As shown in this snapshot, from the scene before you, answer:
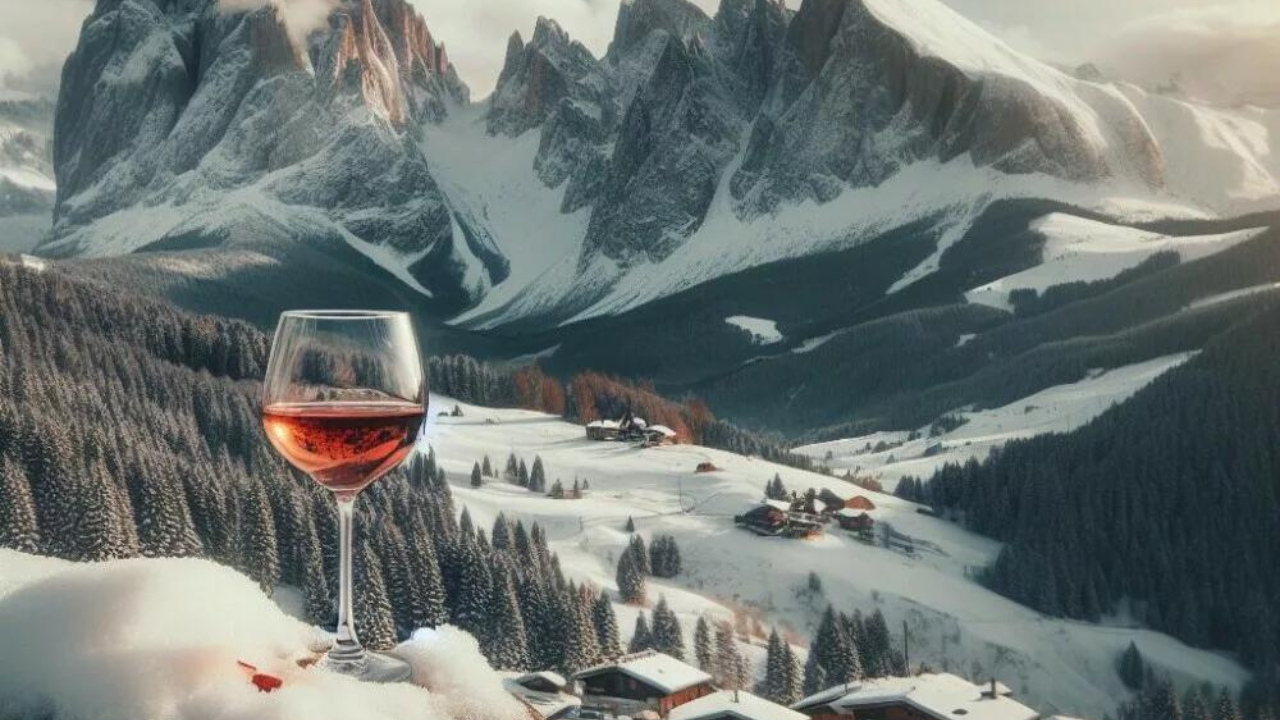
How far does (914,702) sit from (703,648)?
19.9 metres

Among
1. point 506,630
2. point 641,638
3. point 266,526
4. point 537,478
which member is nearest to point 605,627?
point 641,638

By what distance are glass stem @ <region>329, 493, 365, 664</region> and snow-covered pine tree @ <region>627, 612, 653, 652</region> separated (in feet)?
256

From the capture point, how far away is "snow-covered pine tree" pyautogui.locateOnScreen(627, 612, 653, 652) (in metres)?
81.2

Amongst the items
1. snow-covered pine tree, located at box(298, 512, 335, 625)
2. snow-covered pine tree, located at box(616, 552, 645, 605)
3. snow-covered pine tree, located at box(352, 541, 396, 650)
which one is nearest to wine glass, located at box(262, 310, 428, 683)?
snow-covered pine tree, located at box(352, 541, 396, 650)

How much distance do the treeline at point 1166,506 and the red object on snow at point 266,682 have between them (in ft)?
362

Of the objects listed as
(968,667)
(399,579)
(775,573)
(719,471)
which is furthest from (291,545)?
(719,471)

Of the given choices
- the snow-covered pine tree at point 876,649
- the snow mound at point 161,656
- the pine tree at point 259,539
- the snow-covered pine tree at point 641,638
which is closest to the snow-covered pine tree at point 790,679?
the snow-covered pine tree at point 641,638

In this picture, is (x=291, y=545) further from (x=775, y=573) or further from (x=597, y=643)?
(x=775, y=573)

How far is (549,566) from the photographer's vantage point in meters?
89.9

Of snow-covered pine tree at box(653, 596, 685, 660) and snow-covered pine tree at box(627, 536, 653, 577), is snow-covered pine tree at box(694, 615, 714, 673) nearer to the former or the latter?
snow-covered pine tree at box(653, 596, 685, 660)

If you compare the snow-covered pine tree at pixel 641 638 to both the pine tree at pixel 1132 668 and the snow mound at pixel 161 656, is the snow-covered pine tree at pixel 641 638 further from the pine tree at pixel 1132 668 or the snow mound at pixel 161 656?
the snow mound at pixel 161 656

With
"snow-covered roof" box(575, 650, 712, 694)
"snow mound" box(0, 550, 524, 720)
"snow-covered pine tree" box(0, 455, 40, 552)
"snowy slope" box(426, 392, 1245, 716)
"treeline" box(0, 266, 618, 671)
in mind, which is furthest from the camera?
"snowy slope" box(426, 392, 1245, 716)

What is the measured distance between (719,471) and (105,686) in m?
131

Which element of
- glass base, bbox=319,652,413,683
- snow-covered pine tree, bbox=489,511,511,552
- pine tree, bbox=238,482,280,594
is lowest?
snow-covered pine tree, bbox=489,511,511,552
